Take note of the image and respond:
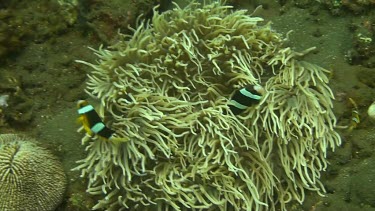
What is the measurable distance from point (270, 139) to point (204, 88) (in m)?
0.74

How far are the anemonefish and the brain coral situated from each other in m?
1.60

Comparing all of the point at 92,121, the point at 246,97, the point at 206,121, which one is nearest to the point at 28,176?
the point at 92,121

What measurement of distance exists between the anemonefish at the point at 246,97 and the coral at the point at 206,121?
0.23 feet

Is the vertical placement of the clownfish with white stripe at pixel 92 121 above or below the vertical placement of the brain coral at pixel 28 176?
above

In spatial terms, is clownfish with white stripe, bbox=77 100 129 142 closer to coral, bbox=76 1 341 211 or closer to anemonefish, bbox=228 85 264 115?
coral, bbox=76 1 341 211

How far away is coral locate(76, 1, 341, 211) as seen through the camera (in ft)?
11.2

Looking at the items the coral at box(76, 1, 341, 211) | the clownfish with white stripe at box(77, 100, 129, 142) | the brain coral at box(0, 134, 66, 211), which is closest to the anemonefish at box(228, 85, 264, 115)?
the coral at box(76, 1, 341, 211)

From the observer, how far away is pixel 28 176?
342 cm

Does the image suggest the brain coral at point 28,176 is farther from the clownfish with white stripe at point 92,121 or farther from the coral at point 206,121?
the clownfish with white stripe at point 92,121

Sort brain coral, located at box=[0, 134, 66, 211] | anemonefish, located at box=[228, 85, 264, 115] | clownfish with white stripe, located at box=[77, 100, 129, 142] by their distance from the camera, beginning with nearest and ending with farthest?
clownfish with white stripe, located at box=[77, 100, 129, 142]
brain coral, located at box=[0, 134, 66, 211]
anemonefish, located at box=[228, 85, 264, 115]

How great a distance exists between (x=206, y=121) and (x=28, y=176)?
1.51m

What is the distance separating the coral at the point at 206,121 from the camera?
11.2 ft

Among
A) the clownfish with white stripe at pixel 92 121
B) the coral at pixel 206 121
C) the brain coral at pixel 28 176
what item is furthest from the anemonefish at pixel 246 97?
the brain coral at pixel 28 176

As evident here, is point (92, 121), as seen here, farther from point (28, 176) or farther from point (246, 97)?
point (246, 97)
